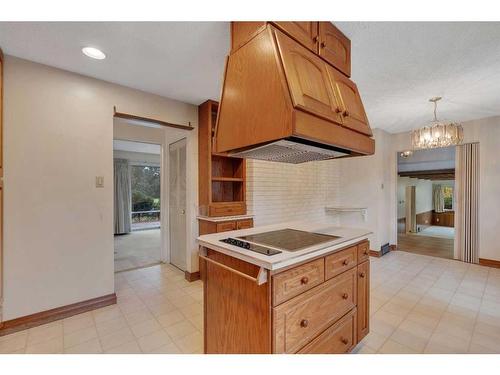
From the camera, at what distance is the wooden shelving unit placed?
3014 mm

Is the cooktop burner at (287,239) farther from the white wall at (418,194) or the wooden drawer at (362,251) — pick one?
the white wall at (418,194)

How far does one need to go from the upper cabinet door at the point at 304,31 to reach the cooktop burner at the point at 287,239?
4.05 ft

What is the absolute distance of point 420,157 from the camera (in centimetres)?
557

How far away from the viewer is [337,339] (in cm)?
153

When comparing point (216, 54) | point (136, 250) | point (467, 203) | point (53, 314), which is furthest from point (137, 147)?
point (467, 203)

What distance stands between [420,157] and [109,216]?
6.55 m

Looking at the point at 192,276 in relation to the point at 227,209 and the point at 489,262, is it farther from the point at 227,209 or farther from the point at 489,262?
the point at 489,262

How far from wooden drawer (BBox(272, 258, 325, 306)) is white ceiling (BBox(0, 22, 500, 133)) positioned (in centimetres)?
169

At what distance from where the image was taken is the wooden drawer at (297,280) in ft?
3.73

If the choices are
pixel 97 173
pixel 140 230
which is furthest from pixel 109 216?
pixel 140 230

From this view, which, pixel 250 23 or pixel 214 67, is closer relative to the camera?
pixel 250 23

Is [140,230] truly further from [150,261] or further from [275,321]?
[275,321]

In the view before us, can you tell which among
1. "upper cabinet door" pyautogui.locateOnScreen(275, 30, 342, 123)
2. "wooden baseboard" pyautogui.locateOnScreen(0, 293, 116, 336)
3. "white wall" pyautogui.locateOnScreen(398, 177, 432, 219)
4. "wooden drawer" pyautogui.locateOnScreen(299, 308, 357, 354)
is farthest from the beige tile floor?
"white wall" pyautogui.locateOnScreen(398, 177, 432, 219)

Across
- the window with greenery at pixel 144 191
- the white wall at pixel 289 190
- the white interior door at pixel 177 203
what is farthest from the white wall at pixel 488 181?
the window with greenery at pixel 144 191
